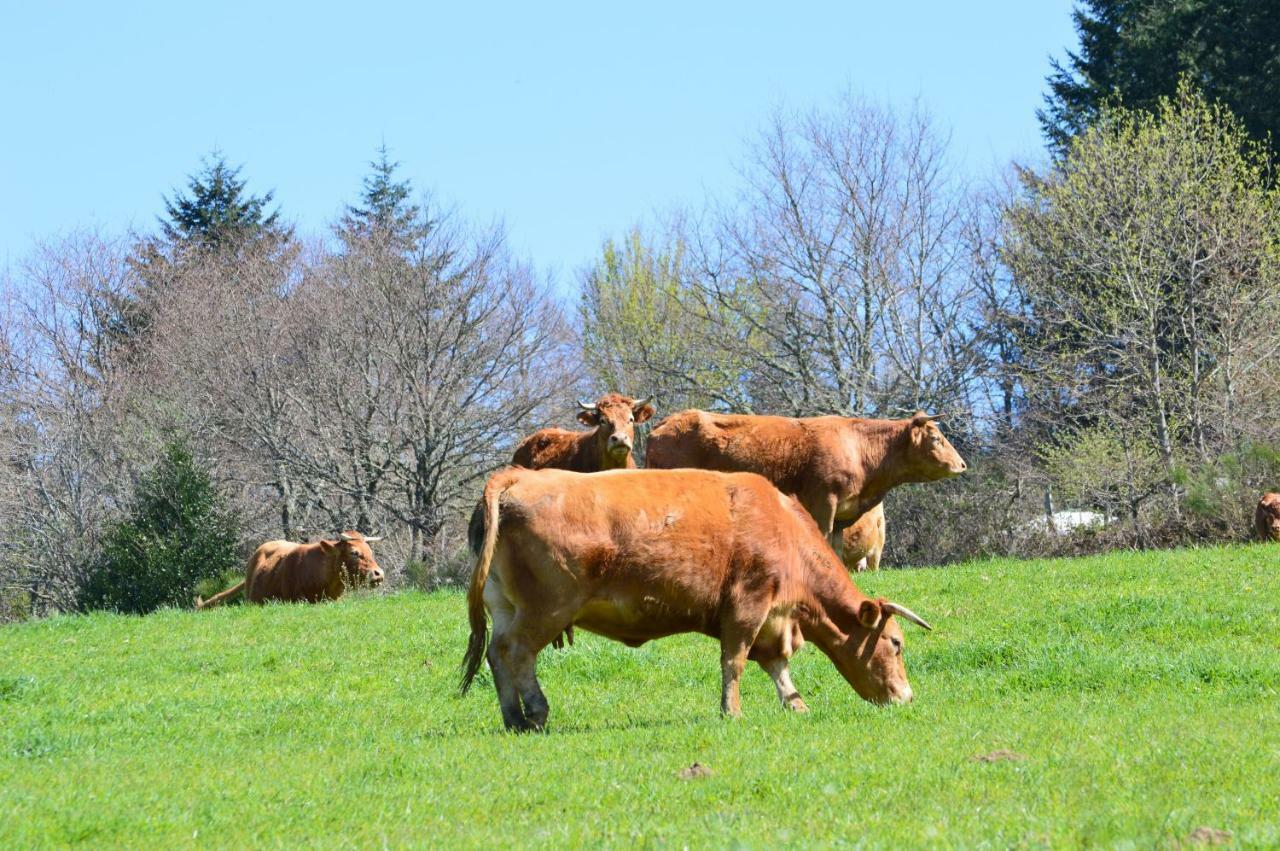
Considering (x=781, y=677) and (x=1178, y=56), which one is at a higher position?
(x=1178, y=56)

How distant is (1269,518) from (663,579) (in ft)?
48.5

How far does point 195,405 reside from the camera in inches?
1841

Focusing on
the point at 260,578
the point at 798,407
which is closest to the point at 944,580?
the point at 260,578

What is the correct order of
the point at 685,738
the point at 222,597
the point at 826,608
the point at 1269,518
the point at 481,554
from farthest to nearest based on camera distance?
the point at 222,597, the point at 1269,518, the point at 826,608, the point at 481,554, the point at 685,738

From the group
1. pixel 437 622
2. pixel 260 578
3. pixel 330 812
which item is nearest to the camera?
pixel 330 812

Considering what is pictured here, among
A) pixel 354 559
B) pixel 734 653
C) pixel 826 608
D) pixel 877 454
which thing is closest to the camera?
pixel 734 653

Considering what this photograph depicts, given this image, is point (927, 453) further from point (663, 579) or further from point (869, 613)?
point (663, 579)

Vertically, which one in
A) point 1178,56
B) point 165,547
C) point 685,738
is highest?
point 1178,56

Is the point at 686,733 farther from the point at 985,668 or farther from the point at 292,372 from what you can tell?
the point at 292,372

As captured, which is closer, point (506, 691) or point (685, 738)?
point (685, 738)

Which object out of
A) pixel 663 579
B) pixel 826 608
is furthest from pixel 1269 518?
pixel 663 579

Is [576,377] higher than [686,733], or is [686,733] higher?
[576,377]

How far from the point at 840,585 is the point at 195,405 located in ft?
127

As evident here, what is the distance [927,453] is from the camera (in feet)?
69.5
